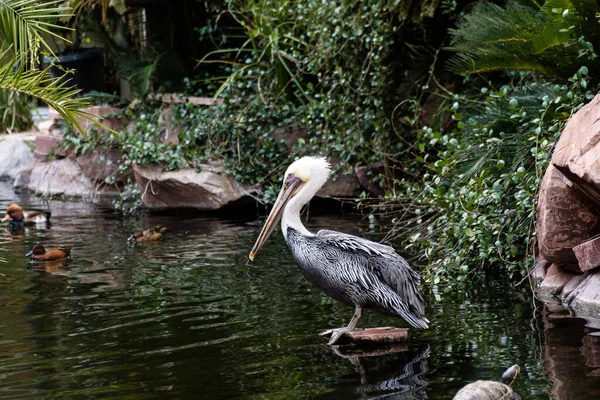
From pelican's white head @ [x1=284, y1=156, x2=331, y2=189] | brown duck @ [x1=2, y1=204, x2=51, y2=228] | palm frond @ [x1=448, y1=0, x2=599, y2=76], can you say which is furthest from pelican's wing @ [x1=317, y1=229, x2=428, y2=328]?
brown duck @ [x1=2, y1=204, x2=51, y2=228]

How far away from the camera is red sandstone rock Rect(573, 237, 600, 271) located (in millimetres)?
6852

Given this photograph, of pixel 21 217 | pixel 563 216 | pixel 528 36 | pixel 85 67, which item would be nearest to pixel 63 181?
pixel 21 217

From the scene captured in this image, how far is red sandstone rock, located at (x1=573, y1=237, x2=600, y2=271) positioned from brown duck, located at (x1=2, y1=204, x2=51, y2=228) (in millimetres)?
8400

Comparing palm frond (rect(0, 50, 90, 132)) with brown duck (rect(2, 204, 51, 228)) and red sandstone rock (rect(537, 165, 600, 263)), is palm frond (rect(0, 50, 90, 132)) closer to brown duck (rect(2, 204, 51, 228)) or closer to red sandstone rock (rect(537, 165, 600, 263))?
red sandstone rock (rect(537, 165, 600, 263))

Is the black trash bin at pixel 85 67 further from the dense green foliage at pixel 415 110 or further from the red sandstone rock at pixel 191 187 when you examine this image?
the red sandstone rock at pixel 191 187

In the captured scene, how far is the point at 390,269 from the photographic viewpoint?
6.41m

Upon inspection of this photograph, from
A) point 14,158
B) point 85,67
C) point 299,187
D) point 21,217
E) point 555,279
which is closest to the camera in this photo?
point 299,187

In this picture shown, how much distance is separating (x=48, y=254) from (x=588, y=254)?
19.0 ft

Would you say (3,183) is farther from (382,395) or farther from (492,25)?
(382,395)

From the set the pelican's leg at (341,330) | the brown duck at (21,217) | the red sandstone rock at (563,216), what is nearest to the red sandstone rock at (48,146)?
the brown duck at (21,217)

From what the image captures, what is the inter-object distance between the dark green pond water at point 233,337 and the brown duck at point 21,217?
2.85 metres

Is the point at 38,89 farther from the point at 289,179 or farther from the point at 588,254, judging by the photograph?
the point at 588,254

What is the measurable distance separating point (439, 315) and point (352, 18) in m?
5.84

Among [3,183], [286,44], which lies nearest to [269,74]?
[286,44]
